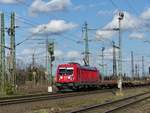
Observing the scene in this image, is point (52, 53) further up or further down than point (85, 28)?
further down

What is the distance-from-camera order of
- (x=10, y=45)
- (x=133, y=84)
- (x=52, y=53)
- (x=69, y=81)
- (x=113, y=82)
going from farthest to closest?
(x=133, y=84) → (x=113, y=82) → (x=52, y=53) → (x=69, y=81) → (x=10, y=45)

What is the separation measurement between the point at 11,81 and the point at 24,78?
36811mm

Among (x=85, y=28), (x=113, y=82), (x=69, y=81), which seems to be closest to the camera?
(x=69, y=81)

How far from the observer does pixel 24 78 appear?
296 feet

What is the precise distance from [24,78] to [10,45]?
131 ft

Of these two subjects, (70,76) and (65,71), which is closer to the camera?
(70,76)

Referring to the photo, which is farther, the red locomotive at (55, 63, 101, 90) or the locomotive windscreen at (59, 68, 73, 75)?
the locomotive windscreen at (59, 68, 73, 75)

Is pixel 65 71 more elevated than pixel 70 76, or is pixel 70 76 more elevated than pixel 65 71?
pixel 65 71

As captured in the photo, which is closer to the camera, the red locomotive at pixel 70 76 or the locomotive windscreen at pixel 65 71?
the red locomotive at pixel 70 76

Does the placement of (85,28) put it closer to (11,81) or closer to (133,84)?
(11,81)

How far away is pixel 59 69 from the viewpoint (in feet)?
191

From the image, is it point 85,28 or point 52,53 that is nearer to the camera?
point 52,53

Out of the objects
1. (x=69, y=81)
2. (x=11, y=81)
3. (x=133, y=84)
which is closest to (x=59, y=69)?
(x=69, y=81)

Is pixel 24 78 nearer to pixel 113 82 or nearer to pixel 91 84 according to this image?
pixel 113 82
